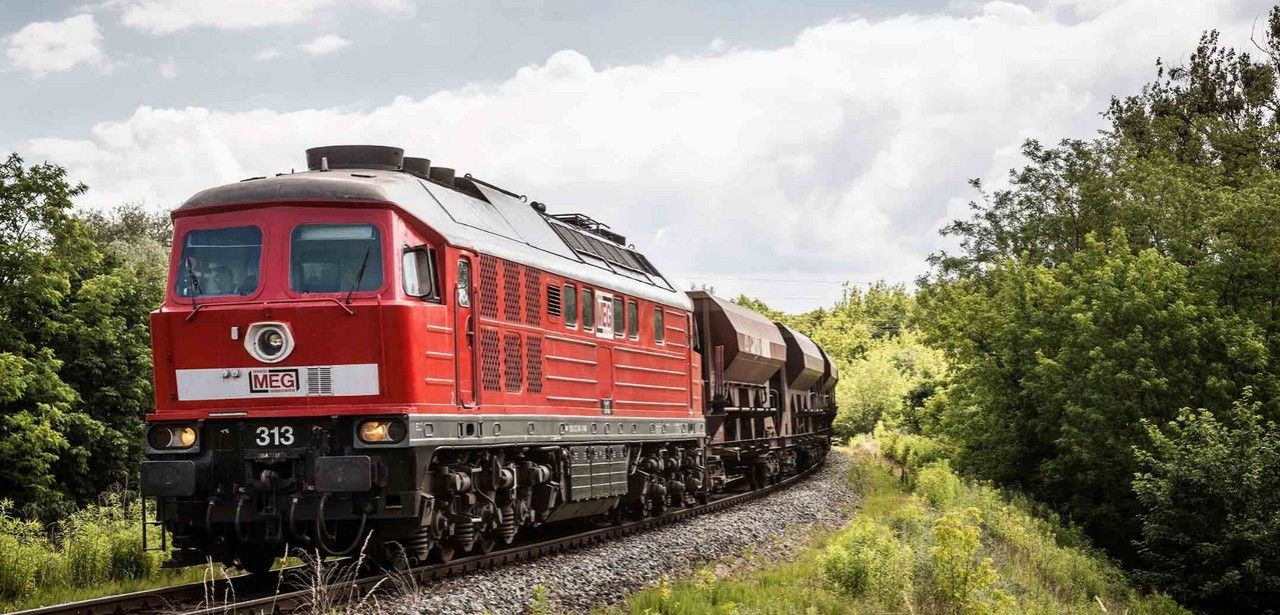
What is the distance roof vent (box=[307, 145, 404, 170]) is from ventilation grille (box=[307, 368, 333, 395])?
126 inches

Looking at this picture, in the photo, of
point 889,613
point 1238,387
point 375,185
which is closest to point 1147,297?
point 1238,387

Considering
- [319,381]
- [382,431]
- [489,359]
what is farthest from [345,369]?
[489,359]

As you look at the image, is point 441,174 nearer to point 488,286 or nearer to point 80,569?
point 488,286

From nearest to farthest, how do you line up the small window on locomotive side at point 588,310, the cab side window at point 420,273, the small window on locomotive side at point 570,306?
the cab side window at point 420,273 < the small window on locomotive side at point 570,306 < the small window on locomotive side at point 588,310

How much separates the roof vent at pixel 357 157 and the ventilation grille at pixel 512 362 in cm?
232

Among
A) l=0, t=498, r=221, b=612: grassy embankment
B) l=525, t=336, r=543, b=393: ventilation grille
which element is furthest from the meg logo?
l=525, t=336, r=543, b=393: ventilation grille

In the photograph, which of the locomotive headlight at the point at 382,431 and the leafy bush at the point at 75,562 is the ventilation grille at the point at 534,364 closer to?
the locomotive headlight at the point at 382,431

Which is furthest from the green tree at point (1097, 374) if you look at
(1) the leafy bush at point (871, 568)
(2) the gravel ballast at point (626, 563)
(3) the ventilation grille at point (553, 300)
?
(3) the ventilation grille at point (553, 300)

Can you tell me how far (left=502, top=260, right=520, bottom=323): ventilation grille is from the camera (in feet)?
47.0

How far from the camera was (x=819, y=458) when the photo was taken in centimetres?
4091

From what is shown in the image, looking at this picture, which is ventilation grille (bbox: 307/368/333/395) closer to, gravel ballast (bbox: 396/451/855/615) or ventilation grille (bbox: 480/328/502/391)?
ventilation grille (bbox: 480/328/502/391)

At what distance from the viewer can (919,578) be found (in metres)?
13.3

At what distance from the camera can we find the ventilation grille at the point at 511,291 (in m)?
14.3

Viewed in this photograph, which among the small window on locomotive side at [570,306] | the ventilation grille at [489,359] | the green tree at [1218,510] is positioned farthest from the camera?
the green tree at [1218,510]
